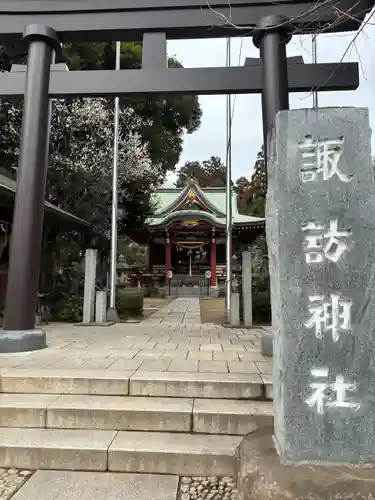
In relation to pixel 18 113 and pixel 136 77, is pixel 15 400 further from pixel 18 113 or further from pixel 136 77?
pixel 18 113

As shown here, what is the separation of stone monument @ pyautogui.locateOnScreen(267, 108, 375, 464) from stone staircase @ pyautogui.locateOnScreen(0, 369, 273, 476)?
2.32 ft

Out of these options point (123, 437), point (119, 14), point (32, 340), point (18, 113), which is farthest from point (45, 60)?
point (18, 113)

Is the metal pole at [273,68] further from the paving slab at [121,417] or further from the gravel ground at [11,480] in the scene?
the gravel ground at [11,480]

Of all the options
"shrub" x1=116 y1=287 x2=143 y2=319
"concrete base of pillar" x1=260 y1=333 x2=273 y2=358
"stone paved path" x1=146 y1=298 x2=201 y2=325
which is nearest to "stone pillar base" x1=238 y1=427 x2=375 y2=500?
"concrete base of pillar" x1=260 y1=333 x2=273 y2=358

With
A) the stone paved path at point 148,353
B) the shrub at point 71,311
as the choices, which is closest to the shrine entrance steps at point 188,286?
the shrub at point 71,311

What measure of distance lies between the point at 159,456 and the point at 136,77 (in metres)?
4.67

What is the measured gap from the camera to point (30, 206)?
5.21 meters

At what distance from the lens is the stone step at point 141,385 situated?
11.5 ft

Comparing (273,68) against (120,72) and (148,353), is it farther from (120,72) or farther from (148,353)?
(148,353)

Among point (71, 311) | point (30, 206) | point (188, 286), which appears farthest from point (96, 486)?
point (188, 286)

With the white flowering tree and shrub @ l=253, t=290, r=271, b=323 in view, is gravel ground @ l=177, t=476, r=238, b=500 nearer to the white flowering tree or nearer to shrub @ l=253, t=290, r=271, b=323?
shrub @ l=253, t=290, r=271, b=323

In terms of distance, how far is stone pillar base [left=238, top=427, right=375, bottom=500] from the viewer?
6.98 feet

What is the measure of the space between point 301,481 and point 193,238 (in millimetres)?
23991

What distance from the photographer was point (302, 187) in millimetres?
2525
